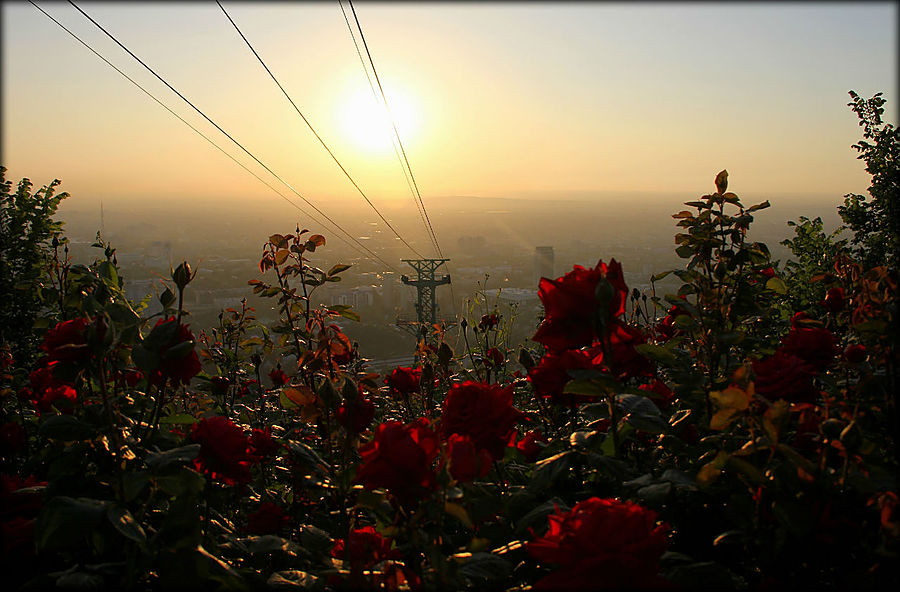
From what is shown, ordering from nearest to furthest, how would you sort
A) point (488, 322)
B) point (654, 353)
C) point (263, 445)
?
point (654, 353), point (263, 445), point (488, 322)

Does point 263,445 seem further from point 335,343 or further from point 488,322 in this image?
point 488,322

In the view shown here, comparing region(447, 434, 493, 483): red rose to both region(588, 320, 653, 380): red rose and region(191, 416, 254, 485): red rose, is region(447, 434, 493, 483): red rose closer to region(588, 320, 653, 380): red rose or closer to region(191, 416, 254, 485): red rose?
region(588, 320, 653, 380): red rose

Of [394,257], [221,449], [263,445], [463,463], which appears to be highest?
[394,257]

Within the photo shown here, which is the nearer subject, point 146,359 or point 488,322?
point 146,359

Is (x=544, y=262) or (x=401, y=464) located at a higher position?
(x=544, y=262)

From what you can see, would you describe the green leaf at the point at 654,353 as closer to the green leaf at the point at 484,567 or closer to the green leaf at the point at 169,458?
the green leaf at the point at 484,567

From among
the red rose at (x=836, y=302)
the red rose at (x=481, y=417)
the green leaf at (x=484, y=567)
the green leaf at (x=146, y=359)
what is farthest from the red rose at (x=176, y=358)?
the red rose at (x=836, y=302)

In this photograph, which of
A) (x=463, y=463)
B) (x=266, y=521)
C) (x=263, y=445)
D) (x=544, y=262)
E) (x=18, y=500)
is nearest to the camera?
(x=463, y=463)

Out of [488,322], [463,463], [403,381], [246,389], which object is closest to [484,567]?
[463,463]
